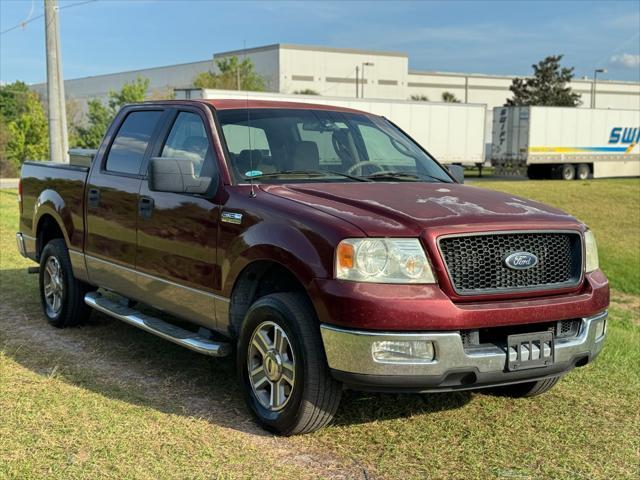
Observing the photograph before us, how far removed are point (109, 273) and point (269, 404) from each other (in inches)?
85.2

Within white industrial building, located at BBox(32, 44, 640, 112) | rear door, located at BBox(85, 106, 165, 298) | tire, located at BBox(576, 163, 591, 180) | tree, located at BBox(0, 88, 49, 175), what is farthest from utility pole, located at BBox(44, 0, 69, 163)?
white industrial building, located at BBox(32, 44, 640, 112)

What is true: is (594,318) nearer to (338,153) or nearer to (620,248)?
(338,153)

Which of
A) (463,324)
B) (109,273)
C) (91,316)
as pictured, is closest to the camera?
(463,324)

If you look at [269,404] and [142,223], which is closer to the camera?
[269,404]

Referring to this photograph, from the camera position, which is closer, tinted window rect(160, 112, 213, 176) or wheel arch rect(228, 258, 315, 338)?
wheel arch rect(228, 258, 315, 338)

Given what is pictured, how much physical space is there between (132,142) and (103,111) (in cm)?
7081

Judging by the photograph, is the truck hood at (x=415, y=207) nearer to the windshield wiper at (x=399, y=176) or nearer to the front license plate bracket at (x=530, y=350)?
the windshield wiper at (x=399, y=176)

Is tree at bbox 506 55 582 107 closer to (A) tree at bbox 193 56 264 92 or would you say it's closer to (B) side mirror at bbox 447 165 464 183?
(A) tree at bbox 193 56 264 92

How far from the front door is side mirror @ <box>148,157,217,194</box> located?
7 centimetres

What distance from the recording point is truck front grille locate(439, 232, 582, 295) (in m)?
3.83

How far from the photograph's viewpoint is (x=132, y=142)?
5852 millimetres

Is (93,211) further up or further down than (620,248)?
further up

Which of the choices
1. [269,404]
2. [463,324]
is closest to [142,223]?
[269,404]

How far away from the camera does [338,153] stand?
519cm
